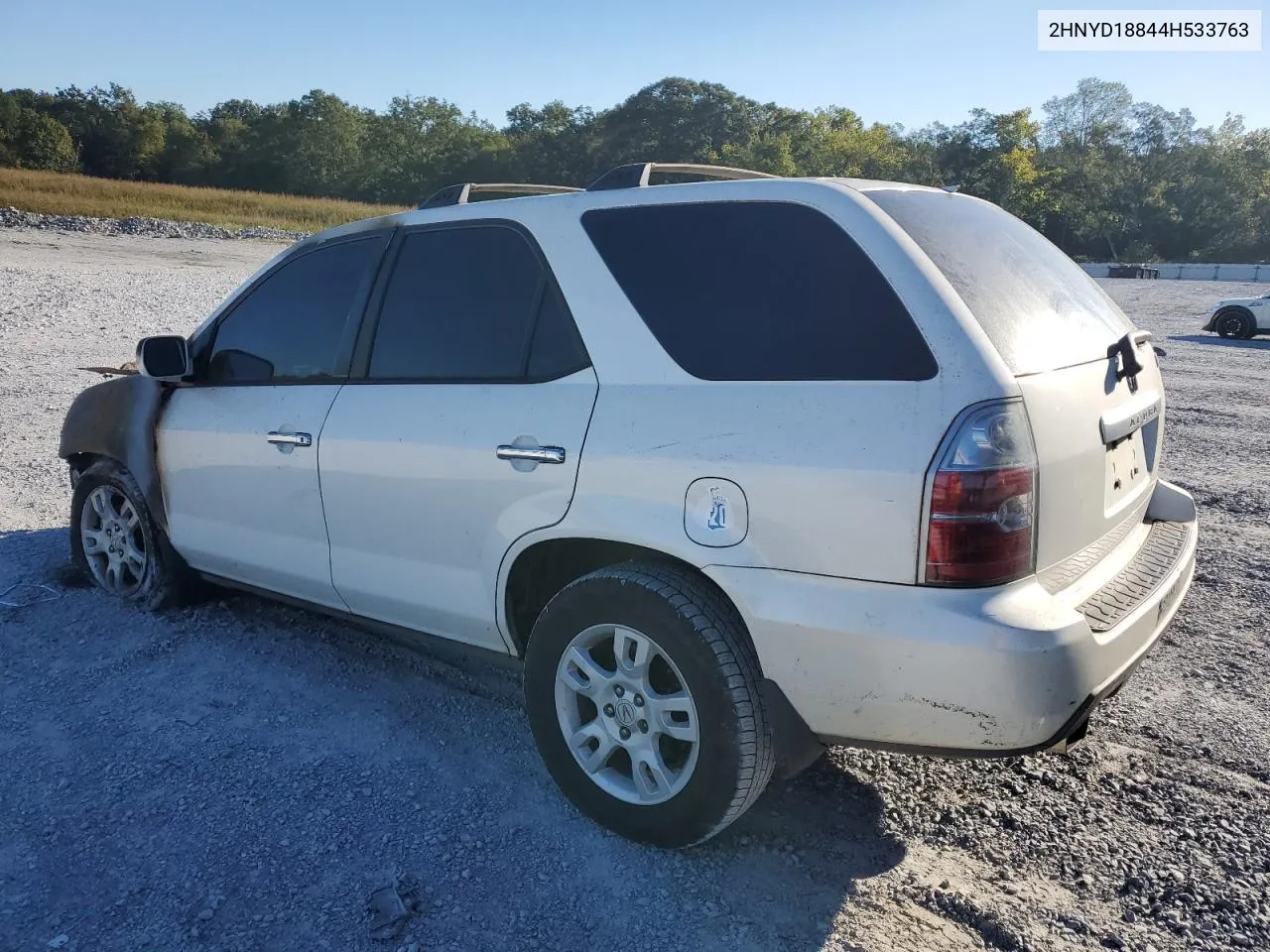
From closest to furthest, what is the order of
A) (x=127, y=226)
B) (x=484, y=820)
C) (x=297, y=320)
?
(x=484, y=820) < (x=297, y=320) < (x=127, y=226)

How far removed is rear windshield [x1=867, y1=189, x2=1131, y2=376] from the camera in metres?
2.49

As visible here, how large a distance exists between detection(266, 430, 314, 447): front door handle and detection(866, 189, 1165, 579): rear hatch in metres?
2.22

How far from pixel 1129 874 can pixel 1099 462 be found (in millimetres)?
1170

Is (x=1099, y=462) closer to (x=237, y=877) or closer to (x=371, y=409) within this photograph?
(x=371, y=409)

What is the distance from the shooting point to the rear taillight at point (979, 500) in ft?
7.37

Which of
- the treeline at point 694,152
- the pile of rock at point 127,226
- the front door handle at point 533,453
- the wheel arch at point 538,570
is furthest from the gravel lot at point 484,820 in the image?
the treeline at point 694,152

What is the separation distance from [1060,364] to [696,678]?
51.1 inches

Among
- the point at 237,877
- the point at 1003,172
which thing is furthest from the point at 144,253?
the point at 1003,172

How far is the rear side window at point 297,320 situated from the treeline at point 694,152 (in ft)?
205

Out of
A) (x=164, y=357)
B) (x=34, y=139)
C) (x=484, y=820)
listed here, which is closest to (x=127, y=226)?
(x=164, y=357)

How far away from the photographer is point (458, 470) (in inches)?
122

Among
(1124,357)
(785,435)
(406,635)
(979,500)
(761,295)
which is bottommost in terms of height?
(406,635)

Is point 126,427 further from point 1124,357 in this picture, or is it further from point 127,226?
point 127,226

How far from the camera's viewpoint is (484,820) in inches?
117
